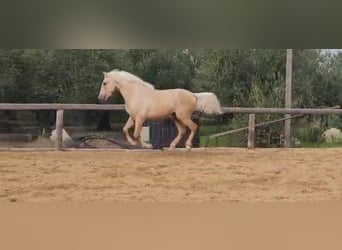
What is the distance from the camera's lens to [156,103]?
3.51 meters

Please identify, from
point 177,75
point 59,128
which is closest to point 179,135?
point 177,75

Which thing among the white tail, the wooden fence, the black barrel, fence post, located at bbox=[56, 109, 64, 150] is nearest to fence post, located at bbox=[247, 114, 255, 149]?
the wooden fence

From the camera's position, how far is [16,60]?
134 inches

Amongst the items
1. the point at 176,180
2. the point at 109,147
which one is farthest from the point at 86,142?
the point at 176,180

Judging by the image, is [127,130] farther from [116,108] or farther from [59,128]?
[59,128]

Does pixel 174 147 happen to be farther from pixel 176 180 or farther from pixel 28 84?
pixel 28 84

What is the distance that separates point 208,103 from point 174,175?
529 millimetres

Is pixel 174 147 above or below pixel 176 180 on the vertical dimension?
above

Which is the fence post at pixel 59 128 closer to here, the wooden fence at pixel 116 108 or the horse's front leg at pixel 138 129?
the wooden fence at pixel 116 108

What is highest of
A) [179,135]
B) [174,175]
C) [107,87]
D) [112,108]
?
[107,87]

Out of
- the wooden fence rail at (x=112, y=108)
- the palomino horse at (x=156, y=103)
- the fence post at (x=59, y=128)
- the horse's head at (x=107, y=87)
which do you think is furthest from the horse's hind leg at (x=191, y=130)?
the fence post at (x=59, y=128)

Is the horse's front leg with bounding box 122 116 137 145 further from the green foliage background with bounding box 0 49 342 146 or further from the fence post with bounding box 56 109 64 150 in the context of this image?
the fence post with bounding box 56 109 64 150

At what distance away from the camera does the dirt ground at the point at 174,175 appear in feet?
11.1

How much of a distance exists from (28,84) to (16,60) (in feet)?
0.58
